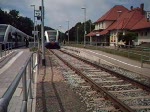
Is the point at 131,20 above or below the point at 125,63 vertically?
above

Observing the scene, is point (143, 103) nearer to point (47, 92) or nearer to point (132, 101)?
point (132, 101)

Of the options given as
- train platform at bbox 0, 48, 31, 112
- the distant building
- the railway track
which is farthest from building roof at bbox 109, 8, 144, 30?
the railway track

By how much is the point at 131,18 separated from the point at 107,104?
62.6 metres

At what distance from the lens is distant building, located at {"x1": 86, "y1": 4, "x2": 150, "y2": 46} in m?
53.6

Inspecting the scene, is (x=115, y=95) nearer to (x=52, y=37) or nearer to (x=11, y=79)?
(x=11, y=79)

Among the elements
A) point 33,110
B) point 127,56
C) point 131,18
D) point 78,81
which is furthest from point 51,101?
point 131,18

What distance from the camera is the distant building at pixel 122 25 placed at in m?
Result: 53.6

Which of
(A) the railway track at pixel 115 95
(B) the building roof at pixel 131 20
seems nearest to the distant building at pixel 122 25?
(B) the building roof at pixel 131 20

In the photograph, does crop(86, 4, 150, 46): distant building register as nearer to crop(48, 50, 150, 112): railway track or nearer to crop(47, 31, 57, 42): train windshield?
crop(47, 31, 57, 42): train windshield

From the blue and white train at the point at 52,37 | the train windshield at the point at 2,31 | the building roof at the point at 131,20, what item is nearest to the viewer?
the train windshield at the point at 2,31

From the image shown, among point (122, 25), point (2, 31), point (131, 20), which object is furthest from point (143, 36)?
point (2, 31)

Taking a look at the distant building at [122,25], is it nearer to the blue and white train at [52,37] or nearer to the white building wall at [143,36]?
the white building wall at [143,36]

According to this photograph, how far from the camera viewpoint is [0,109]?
8.20 ft

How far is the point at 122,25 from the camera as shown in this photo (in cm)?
6794
